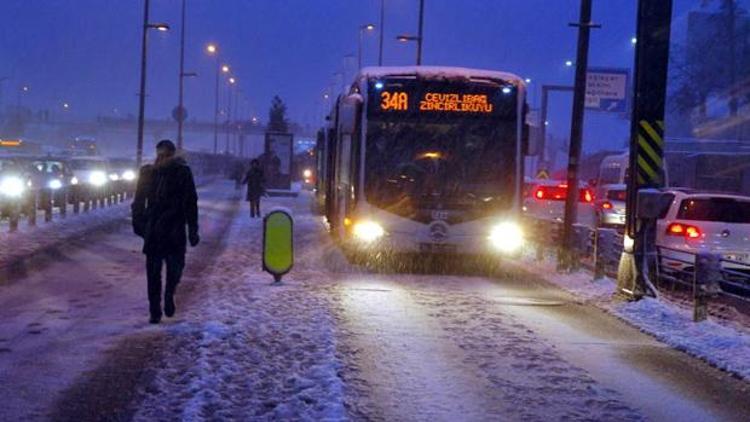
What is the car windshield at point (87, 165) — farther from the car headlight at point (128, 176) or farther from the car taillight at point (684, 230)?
the car taillight at point (684, 230)

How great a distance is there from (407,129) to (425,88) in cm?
78

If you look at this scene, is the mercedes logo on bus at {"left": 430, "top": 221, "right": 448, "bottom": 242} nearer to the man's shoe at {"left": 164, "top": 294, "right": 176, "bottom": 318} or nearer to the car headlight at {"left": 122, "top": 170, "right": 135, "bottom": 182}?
the man's shoe at {"left": 164, "top": 294, "right": 176, "bottom": 318}

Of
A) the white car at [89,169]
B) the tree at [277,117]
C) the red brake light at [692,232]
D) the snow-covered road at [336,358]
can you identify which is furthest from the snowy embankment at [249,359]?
the tree at [277,117]

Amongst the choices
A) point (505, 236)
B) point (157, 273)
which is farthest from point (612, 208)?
point (157, 273)

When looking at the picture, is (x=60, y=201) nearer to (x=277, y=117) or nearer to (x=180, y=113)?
(x=180, y=113)

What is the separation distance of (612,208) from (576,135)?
32.7 feet

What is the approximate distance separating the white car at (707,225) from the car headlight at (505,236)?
7.60 feet

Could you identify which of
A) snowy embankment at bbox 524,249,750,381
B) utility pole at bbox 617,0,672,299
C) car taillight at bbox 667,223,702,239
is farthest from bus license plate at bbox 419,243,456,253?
car taillight at bbox 667,223,702,239

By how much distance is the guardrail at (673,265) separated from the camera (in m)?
12.3

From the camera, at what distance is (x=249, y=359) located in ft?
29.2

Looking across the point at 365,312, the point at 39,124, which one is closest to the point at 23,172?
the point at 365,312

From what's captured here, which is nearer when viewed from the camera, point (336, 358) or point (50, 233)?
point (336, 358)

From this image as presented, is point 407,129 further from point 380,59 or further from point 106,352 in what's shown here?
point 380,59

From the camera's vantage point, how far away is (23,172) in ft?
120
